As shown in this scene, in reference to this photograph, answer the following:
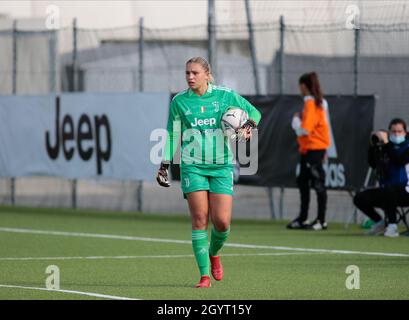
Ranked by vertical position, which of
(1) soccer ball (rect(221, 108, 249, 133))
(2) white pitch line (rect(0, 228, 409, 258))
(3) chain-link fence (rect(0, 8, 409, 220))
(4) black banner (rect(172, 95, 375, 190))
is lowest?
(2) white pitch line (rect(0, 228, 409, 258))

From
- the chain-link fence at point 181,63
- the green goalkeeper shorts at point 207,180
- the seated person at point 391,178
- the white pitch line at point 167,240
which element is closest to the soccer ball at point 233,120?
the green goalkeeper shorts at point 207,180

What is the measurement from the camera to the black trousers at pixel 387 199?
1830 cm

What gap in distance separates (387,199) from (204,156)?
6.61 meters

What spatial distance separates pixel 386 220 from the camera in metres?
18.6

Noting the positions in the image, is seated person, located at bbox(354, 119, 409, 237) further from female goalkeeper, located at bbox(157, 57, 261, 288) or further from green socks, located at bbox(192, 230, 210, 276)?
green socks, located at bbox(192, 230, 210, 276)

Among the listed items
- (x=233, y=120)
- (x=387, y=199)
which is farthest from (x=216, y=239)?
(x=387, y=199)

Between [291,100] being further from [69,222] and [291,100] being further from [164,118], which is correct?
[69,222]

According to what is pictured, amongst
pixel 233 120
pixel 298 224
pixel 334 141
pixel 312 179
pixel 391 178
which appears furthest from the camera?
pixel 334 141

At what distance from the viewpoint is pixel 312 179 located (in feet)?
65.5

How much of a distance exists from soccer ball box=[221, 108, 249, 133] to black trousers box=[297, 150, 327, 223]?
7.59m

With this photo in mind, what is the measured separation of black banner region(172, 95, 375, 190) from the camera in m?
20.3

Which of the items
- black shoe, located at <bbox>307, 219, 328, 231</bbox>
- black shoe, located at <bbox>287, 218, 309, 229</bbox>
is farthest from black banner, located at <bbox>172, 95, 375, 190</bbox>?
black shoe, located at <bbox>287, 218, 309, 229</bbox>

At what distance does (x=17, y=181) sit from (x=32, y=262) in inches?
548

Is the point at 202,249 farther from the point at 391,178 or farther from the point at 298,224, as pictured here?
the point at 298,224
